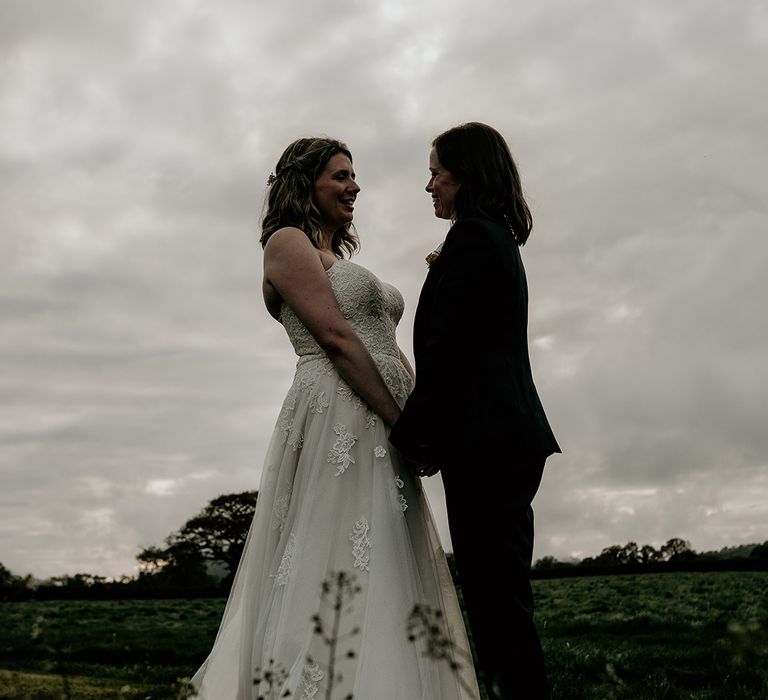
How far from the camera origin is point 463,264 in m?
4.26

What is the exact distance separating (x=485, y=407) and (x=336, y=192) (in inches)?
86.3

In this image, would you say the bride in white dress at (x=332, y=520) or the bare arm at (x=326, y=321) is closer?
the bride in white dress at (x=332, y=520)

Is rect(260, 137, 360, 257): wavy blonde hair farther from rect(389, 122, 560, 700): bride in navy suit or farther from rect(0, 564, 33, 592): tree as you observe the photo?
rect(0, 564, 33, 592): tree

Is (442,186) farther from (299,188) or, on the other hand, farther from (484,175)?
(299,188)

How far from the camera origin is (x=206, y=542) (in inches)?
2142

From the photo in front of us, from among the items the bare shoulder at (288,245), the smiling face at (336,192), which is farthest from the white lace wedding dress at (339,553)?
the smiling face at (336,192)

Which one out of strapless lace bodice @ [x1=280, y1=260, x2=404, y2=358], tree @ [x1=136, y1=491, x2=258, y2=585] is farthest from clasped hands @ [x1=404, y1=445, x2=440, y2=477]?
tree @ [x1=136, y1=491, x2=258, y2=585]

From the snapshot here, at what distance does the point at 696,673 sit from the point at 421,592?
4222 mm

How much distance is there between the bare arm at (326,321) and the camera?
487 centimetres

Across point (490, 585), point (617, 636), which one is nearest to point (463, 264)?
point (490, 585)

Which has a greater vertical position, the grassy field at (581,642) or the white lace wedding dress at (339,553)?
the white lace wedding dress at (339,553)

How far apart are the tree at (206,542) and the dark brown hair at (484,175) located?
163 feet

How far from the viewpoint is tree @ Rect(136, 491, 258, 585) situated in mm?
52062

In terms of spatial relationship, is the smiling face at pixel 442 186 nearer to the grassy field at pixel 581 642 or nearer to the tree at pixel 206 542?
the grassy field at pixel 581 642
